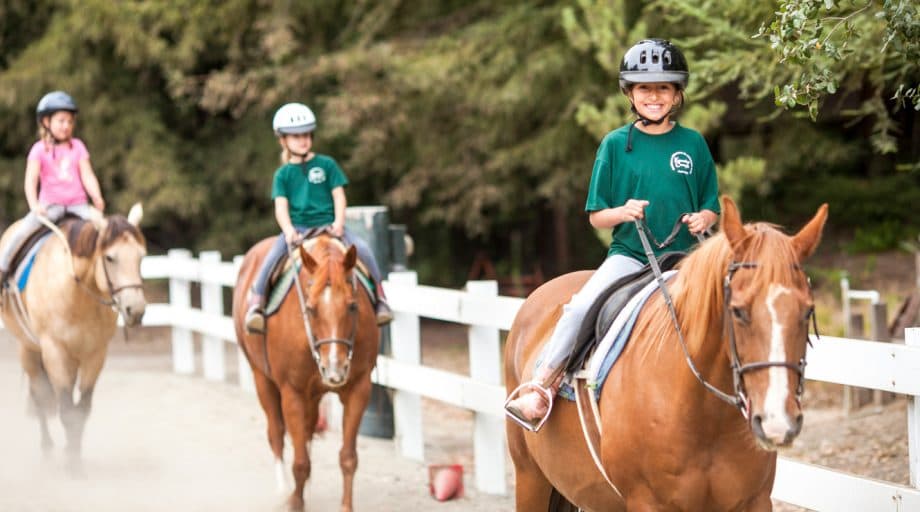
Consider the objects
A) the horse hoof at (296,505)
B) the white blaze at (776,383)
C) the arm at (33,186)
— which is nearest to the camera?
the white blaze at (776,383)

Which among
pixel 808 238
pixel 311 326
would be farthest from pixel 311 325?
pixel 808 238

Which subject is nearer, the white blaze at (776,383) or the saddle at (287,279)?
the white blaze at (776,383)

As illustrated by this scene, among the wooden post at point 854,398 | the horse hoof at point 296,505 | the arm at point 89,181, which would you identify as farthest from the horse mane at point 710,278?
the wooden post at point 854,398

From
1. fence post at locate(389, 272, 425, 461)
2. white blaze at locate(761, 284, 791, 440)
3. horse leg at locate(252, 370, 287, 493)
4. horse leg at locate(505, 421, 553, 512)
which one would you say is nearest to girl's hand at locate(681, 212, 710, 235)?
white blaze at locate(761, 284, 791, 440)

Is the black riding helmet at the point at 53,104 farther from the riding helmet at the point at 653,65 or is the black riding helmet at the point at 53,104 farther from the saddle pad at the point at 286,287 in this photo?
the riding helmet at the point at 653,65

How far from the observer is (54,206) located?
34.6 feet

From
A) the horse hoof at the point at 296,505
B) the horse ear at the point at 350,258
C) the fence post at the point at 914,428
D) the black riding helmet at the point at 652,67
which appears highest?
the black riding helmet at the point at 652,67

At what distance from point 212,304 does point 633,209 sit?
10226mm


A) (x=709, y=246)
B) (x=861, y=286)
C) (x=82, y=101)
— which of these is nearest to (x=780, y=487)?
(x=709, y=246)

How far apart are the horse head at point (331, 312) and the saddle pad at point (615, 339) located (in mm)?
3094

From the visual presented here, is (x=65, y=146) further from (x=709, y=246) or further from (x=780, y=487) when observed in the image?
(x=709, y=246)

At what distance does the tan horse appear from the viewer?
967 cm

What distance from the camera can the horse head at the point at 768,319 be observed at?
390 cm

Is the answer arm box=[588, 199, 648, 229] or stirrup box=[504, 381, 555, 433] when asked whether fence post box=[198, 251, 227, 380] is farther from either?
arm box=[588, 199, 648, 229]
